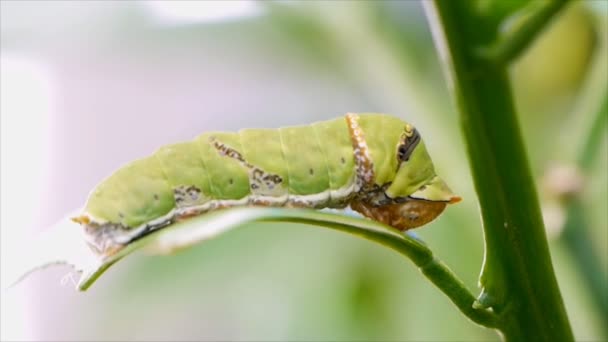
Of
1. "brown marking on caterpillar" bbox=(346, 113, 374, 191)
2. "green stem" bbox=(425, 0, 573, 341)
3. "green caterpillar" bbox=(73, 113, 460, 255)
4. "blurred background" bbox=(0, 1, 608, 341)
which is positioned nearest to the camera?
"green stem" bbox=(425, 0, 573, 341)

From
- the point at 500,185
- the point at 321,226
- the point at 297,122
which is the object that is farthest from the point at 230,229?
the point at 297,122

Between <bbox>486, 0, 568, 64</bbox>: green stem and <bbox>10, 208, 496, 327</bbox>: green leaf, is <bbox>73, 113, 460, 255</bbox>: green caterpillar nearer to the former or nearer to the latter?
<bbox>10, 208, 496, 327</bbox>: green leaf

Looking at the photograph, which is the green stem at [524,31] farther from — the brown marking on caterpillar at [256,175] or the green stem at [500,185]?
the brown marking on caterpillar at [256,175]

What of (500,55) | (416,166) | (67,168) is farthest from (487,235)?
(67,168)

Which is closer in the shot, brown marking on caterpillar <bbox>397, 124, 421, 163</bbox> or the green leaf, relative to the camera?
the green leaf

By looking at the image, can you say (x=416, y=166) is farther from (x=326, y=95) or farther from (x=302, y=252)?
(x=326, y=95)

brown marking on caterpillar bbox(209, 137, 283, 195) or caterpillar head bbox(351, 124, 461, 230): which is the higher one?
brown marking on caterpillar bbox(209, 137, 283, 195)

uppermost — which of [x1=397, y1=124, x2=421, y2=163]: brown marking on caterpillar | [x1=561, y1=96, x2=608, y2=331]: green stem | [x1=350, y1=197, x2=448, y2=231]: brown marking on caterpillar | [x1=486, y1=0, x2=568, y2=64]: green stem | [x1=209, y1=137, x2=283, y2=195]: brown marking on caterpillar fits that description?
[x1=486, y1=0, x2=568, y2=64]: green stem

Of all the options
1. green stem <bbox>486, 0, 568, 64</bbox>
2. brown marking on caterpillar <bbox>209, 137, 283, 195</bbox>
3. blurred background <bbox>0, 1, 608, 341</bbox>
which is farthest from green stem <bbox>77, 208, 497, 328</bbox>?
blurred background <bbox>0, 1, 608, 341</bbox>
